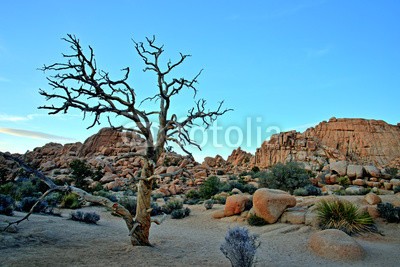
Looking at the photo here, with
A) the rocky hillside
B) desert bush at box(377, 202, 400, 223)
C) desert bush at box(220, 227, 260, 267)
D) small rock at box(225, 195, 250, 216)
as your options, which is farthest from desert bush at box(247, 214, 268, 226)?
the rocky hillside

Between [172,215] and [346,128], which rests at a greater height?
[346,128]

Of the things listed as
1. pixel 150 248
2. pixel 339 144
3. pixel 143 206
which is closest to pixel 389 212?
pixel 150 248

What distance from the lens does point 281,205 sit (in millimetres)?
13359

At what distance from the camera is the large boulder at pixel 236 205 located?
15.1 m

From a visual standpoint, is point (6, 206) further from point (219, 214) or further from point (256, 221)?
point (256, 221)

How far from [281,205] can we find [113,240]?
7268 millimetres

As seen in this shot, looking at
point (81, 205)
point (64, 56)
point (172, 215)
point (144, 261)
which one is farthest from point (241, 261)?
point (81, 205)

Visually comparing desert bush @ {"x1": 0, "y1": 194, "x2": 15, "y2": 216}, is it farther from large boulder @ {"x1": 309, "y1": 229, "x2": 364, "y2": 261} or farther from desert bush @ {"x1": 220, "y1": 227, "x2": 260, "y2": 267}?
large boulder @ {"x1": 309, "y1": 229, "x2": 364, "y2": 261}

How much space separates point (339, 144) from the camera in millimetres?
70500

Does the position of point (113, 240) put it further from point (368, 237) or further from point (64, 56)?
point (368, 237)

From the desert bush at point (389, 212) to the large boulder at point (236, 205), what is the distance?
574 cm

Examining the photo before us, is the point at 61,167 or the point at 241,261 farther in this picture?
the point at 61,167

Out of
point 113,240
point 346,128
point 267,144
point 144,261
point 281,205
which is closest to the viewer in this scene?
point 144,261

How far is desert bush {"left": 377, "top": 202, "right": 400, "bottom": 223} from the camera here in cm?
1244
